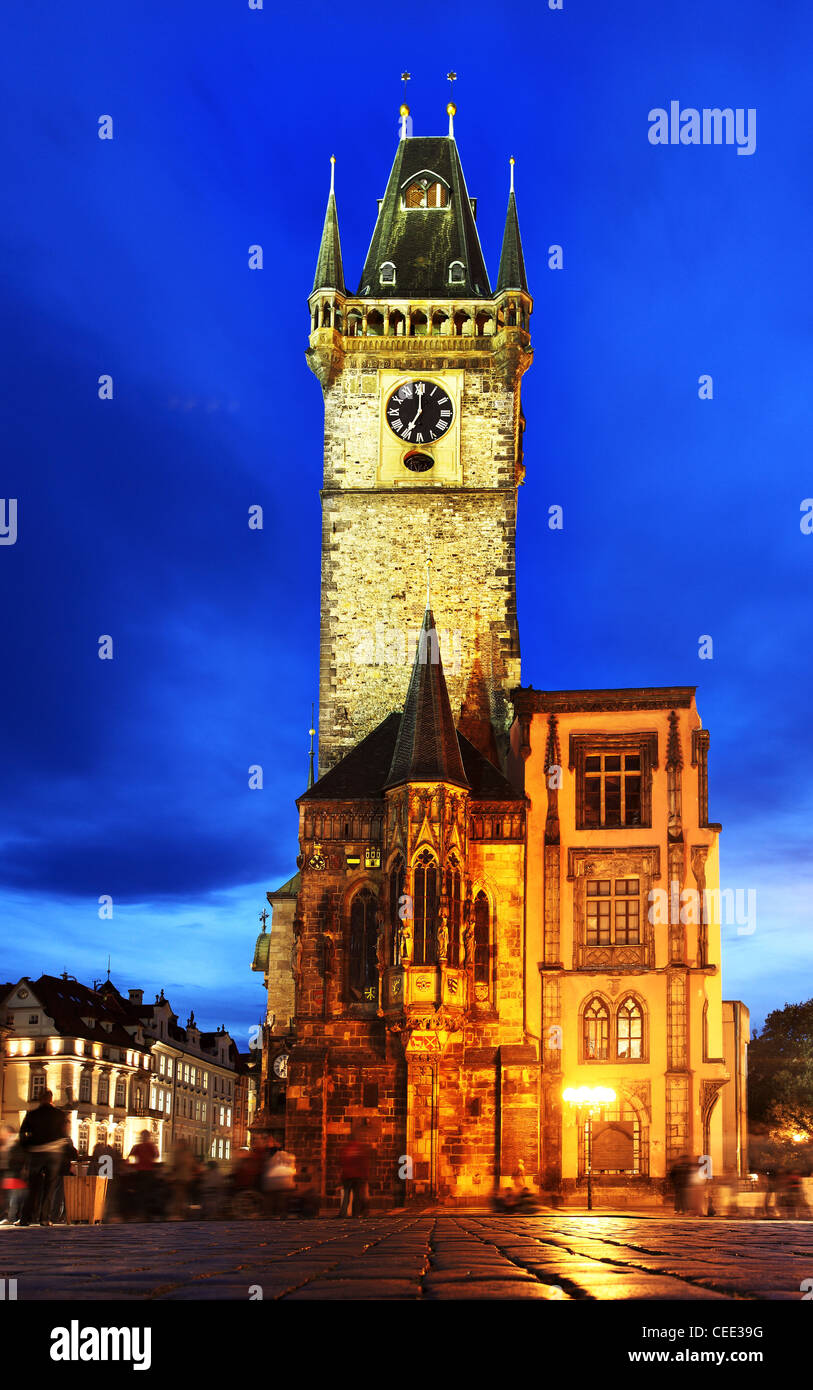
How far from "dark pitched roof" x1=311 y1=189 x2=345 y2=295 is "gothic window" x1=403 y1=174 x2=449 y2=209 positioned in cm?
316

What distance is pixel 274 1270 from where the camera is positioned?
720cm

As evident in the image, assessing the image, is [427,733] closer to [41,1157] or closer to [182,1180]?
[182,1180]

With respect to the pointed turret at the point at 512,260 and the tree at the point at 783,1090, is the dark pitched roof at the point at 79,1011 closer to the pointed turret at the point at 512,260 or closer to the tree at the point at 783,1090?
the tree at the point at 783,1090

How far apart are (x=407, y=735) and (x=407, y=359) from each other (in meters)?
14.3

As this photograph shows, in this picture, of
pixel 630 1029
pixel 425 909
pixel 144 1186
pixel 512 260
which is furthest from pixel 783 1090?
pixel 144 1186

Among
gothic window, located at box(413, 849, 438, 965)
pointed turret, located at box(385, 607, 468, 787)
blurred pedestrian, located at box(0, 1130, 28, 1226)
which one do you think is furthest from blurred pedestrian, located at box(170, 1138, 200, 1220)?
pointed turret, located at box(385, 607, 468, 787)

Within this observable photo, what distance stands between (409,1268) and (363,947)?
32.4 meters

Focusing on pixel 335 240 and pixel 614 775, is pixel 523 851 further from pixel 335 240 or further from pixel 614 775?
pixel 335 240

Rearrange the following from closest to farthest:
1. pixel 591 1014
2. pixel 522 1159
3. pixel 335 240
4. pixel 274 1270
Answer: pixel 274 1270 < pixel 522 1159 < pixel 591 1014 < pixel 335 240

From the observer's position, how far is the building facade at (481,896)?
37.4m

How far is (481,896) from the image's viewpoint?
1560 inches

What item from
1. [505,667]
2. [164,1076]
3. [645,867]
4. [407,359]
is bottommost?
[164,1076]

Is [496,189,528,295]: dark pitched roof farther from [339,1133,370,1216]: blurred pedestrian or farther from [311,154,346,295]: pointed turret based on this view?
[339,1133,370,1216]: blurred pedestrian
